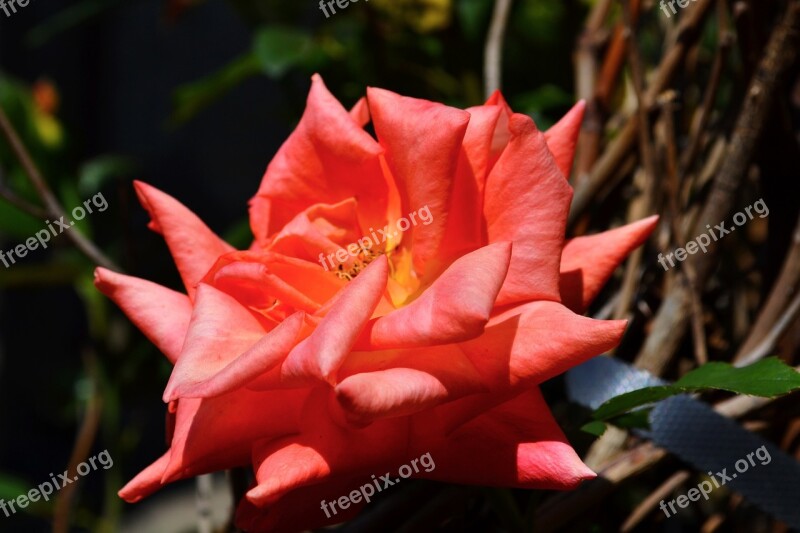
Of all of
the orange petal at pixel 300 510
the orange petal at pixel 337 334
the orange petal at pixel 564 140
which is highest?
the orange petal at pixel 564 140

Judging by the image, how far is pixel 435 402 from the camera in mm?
306

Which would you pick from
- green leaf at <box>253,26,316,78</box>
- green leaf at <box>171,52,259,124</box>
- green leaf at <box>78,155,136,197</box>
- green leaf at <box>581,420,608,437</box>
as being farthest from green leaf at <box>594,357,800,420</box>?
green leaf at <box>78,155,136,197</box>

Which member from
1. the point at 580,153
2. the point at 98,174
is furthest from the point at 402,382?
the point at 98,174

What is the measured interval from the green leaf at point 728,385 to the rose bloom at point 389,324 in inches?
1.9

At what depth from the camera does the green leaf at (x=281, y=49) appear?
2.31 feet

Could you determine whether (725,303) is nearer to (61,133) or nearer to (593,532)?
(593,532)

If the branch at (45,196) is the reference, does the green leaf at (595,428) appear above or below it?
below

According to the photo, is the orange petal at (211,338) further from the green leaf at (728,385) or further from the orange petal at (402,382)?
the green leaf at (728,385)

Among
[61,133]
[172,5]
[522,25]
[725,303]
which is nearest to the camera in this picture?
[725,303]

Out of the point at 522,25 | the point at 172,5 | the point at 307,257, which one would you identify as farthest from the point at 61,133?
the point at 307,257

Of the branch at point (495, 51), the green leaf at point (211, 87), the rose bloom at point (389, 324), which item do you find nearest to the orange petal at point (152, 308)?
the rose bloom at point (389, 324)

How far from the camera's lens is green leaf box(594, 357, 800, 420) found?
35 centimetres

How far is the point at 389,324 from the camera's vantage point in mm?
324

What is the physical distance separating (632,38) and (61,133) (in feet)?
3.12
